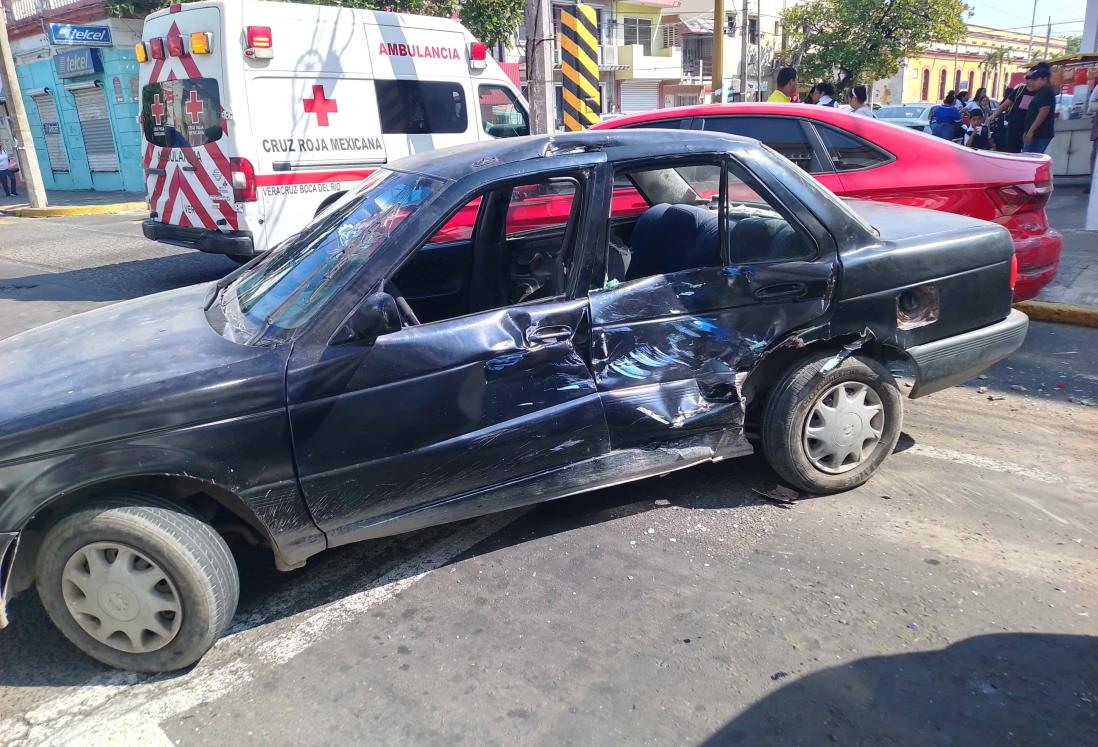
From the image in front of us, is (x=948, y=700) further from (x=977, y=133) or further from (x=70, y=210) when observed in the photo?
(x=70, y=210)

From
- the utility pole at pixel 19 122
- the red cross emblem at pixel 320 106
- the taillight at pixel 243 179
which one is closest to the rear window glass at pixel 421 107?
the red cross emblem at pixel 320 106

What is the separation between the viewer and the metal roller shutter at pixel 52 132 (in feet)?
83.4

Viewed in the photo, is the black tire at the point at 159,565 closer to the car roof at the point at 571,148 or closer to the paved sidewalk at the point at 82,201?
the car roof at the point at 571,148

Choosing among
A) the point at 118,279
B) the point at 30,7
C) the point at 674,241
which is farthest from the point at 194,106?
the point at 30,7

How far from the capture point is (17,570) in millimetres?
2602

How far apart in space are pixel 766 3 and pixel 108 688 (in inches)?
1947

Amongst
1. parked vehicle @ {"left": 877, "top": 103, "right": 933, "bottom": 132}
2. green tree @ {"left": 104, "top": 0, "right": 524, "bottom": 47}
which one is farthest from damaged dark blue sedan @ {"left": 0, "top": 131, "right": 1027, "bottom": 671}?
parked vehicle @ {"left": 877, "top": 103, "right": 933, "bottom": 132}

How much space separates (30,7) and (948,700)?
106ft

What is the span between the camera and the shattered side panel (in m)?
→ 3.17

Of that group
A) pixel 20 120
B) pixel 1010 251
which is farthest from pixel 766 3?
pixel 1010 251

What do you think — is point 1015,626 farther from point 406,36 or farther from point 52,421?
point 406,36

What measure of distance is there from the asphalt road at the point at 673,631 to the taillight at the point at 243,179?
533 cm

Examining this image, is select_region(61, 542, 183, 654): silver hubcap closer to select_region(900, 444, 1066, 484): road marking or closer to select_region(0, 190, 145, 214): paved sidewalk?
select_region(900, 444, 1066, 484): road marking

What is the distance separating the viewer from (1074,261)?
7.78m
